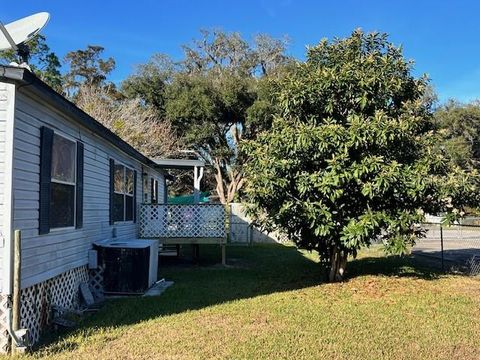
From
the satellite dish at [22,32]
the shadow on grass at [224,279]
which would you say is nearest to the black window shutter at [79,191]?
the shadow on grass at [224,279]

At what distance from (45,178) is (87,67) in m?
31.6

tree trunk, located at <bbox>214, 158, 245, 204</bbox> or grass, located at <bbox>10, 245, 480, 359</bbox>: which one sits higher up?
tree trunk, located at <bbox>214, 158, 245, 204</bbox>

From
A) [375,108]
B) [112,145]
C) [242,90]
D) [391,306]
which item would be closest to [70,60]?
[242,90]

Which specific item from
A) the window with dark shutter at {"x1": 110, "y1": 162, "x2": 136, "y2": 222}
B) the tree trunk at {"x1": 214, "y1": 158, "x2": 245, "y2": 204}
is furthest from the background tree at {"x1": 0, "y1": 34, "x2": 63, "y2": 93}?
the window with dark shutter at {"x1": 110, "y1": 162, "x2": 136, "y2": 222}

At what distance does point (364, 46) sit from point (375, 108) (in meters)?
1.41

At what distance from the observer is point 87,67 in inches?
1399

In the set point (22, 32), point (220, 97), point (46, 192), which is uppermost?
point (220, 97)

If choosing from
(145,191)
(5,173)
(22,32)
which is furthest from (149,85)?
(5,173)

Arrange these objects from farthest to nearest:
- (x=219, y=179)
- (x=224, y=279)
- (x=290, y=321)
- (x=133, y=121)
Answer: (x=219, y=179) → (x=133, y=121) → (x=224, y=279) → (x=290, y=321)

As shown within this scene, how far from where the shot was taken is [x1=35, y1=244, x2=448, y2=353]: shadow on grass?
702 centimetres

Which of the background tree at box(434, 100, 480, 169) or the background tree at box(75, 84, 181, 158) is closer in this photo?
the background tree at box(75, 84, 181, 158)

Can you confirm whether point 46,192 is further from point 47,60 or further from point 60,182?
point 47,60

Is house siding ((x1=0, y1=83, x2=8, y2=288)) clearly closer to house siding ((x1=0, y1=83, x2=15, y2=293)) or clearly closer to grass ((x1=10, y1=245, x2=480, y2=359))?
house siding ((x1=0, y1=83, x2=15, y2=293))

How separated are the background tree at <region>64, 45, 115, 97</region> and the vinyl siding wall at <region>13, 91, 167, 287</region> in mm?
26128
